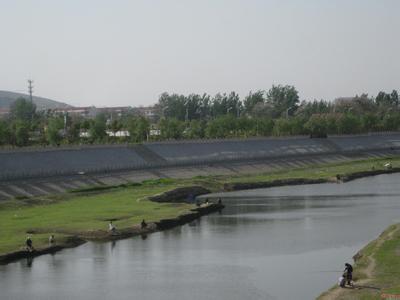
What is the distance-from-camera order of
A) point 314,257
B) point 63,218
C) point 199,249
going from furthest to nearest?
point 63,218 < point 199,249 < point 314,257

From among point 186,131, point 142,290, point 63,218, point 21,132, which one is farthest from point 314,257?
point 186,131

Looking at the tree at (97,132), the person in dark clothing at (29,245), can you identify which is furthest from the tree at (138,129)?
the person in dark clothing at (29,245)

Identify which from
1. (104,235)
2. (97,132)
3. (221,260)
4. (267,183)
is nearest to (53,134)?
(97,132)

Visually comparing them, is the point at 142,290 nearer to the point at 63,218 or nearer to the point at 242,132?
the point at 63,218

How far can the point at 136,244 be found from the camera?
60906mm

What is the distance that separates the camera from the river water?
44750 mm

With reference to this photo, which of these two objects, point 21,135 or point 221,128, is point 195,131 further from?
point 21,135

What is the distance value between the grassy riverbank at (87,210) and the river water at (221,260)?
3.72 m

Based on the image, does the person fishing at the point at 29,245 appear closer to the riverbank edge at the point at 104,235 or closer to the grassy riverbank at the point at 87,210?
the riverbank edge at the point at 104,235

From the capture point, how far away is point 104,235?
63594mm

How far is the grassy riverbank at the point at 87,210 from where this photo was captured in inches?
2526

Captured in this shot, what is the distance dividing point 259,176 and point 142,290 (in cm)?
7633

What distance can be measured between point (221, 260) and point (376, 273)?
39.3 ft

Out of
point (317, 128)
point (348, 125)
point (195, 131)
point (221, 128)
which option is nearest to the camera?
point (195, 131)
